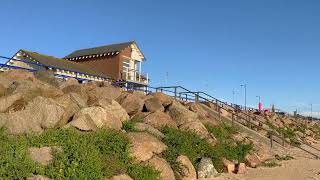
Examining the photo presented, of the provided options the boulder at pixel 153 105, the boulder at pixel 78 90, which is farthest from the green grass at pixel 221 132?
the boulder at pixel 78 90

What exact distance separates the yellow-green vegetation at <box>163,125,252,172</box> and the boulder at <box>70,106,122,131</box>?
82.0 inches

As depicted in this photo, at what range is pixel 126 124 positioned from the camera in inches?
619

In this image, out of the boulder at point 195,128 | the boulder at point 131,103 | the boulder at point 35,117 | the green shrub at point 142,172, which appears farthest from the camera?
the boulder at point 131,103

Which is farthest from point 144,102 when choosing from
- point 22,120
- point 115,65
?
point 115,65

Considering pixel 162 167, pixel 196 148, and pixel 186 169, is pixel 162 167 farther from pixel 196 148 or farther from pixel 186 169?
pixel 196 148

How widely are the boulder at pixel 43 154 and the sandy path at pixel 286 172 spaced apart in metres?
6.04

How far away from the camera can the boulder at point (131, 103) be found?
18.6 metres

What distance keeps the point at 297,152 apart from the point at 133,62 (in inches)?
1041

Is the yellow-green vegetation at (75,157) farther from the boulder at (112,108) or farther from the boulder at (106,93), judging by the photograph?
the boulder at (106,93)

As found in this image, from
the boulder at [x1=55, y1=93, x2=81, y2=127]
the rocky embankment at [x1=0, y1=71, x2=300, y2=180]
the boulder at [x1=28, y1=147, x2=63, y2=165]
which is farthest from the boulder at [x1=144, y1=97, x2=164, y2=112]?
the boulder at [x1=28, y1=147, x2=63, y2=165]

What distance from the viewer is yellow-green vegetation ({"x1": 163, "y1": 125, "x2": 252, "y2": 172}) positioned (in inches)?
574

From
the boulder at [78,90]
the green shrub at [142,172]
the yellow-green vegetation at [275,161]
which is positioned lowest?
the yellow-green vegetation at [275,161]

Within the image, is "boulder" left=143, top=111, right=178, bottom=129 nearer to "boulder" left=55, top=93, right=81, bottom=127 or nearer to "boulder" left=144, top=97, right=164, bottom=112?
"boulder" left=144, top=97, right=164, bottom=112

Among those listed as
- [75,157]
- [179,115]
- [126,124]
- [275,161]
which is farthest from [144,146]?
[275,161]
